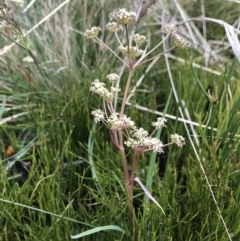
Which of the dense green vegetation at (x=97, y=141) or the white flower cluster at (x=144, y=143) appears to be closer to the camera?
the white flower cluster at (x=144, y=143)

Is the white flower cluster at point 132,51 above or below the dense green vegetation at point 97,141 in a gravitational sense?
above

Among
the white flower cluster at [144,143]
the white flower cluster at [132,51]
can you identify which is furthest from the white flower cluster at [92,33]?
the white flower cluster at [144,143]

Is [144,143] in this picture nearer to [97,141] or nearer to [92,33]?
[92,33]

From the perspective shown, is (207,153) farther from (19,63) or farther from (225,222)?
(19,63)

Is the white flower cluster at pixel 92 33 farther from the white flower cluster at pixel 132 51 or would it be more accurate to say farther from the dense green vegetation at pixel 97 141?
the dense green vegetation at pixel 97 141

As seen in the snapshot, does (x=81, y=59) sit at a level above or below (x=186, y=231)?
above

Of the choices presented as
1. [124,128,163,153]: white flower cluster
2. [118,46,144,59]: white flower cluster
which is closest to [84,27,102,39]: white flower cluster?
[118,46,144,59]: white flower cluster

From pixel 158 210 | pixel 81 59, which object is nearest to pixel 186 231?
pixel 158 210

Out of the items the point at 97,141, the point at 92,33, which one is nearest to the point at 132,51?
the point at 92,33
